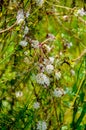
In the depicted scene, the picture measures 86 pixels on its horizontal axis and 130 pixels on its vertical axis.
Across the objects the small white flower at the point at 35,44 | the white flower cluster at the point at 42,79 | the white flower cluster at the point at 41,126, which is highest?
the small white flower at the point at 35,44

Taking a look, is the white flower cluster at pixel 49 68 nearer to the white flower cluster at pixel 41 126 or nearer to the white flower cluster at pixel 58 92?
the white flower cluster at pixel 58 92

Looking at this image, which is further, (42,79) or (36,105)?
(36,105)

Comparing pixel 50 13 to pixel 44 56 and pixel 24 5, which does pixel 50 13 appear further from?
pixel 44 56

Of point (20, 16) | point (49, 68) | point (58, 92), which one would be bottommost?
point (58, 92)

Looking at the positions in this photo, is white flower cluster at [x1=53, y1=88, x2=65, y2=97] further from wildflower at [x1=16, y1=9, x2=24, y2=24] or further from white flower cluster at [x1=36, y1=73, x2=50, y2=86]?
wildflower at [x1=16, y1=9, x2=24, y2=24]

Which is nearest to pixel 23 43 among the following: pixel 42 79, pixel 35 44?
pixel 35 44

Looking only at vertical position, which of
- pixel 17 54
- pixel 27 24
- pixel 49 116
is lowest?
pixel 49 116

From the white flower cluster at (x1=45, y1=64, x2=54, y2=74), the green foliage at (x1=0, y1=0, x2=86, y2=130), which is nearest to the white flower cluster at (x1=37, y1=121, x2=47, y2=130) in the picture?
the green foliage at (x1=0, y1=0, x2=86, y2=130)

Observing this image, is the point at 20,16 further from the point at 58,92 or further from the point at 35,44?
the point at 58,92

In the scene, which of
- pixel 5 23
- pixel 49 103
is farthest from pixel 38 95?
pixel 5 23

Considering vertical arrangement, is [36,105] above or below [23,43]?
below

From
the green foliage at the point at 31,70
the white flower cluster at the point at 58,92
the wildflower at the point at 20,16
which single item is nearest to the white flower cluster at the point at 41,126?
the green foliage at the point at 31,70
